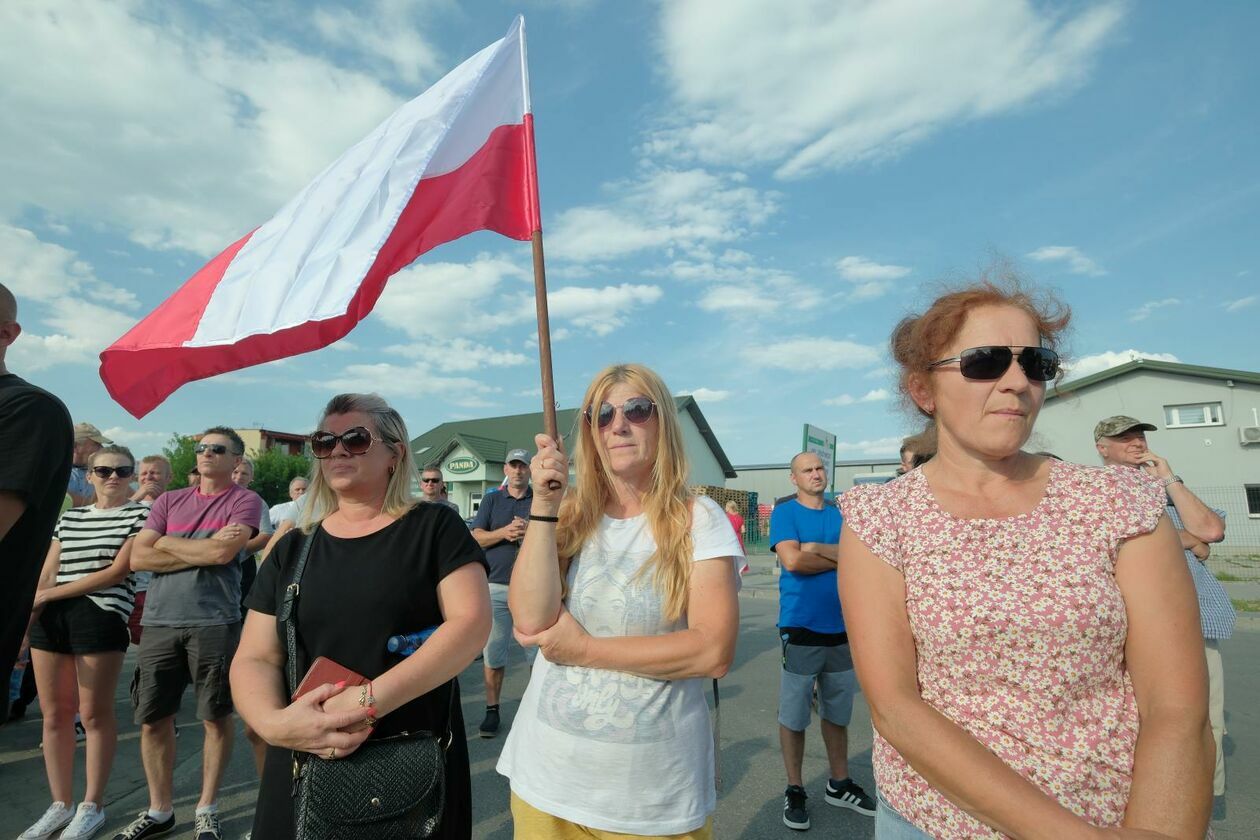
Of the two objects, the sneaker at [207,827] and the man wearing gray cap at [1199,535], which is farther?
the man wearing gray cap at [1199,535]

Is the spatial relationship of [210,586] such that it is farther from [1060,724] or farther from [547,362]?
[1060,724]

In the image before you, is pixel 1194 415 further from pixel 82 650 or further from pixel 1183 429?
pixel 82 650

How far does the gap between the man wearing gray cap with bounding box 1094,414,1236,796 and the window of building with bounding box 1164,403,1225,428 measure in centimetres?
2907

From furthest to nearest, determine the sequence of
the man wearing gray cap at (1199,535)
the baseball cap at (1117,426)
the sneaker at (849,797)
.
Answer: the baseball cap at (1117,426), the sneaker at (849,797), the man wearing gray cap at (1199,535)

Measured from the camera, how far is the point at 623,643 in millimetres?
2148

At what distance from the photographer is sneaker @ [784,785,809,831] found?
4023 millimetres

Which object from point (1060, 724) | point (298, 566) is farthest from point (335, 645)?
point (1060, 724)

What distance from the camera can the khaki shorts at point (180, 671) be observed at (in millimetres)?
3982

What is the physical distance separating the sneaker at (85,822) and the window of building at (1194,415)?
3399 cm

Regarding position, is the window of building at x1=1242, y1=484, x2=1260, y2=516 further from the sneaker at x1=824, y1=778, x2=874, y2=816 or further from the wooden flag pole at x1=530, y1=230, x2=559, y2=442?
the wooden flag pole at x1=530, y1=230, x2=559, y2=442

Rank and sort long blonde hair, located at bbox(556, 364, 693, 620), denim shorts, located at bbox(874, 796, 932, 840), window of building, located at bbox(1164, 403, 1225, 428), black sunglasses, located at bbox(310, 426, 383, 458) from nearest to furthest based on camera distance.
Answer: denim shorts, located at bbox(874, 796, 932, 840)
long blonde hair, located at bbox(556, 364, 693, 620)
black sunglasses, located at bbox(310, 426, 383, 458)
window of building, located at bbox(1164, 403, 1225, 428)

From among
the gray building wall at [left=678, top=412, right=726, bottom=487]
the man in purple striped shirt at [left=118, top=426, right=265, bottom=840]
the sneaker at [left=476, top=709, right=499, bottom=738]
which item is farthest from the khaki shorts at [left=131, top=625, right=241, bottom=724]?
the gray building wall at [left=678, top=412, right=726, bottom=487]

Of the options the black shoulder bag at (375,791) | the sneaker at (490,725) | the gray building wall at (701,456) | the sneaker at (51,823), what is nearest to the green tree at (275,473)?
the gray building wall at (701,456)

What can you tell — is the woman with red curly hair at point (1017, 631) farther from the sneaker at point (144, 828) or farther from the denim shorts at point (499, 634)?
the denim shorts at point (499, 634)
